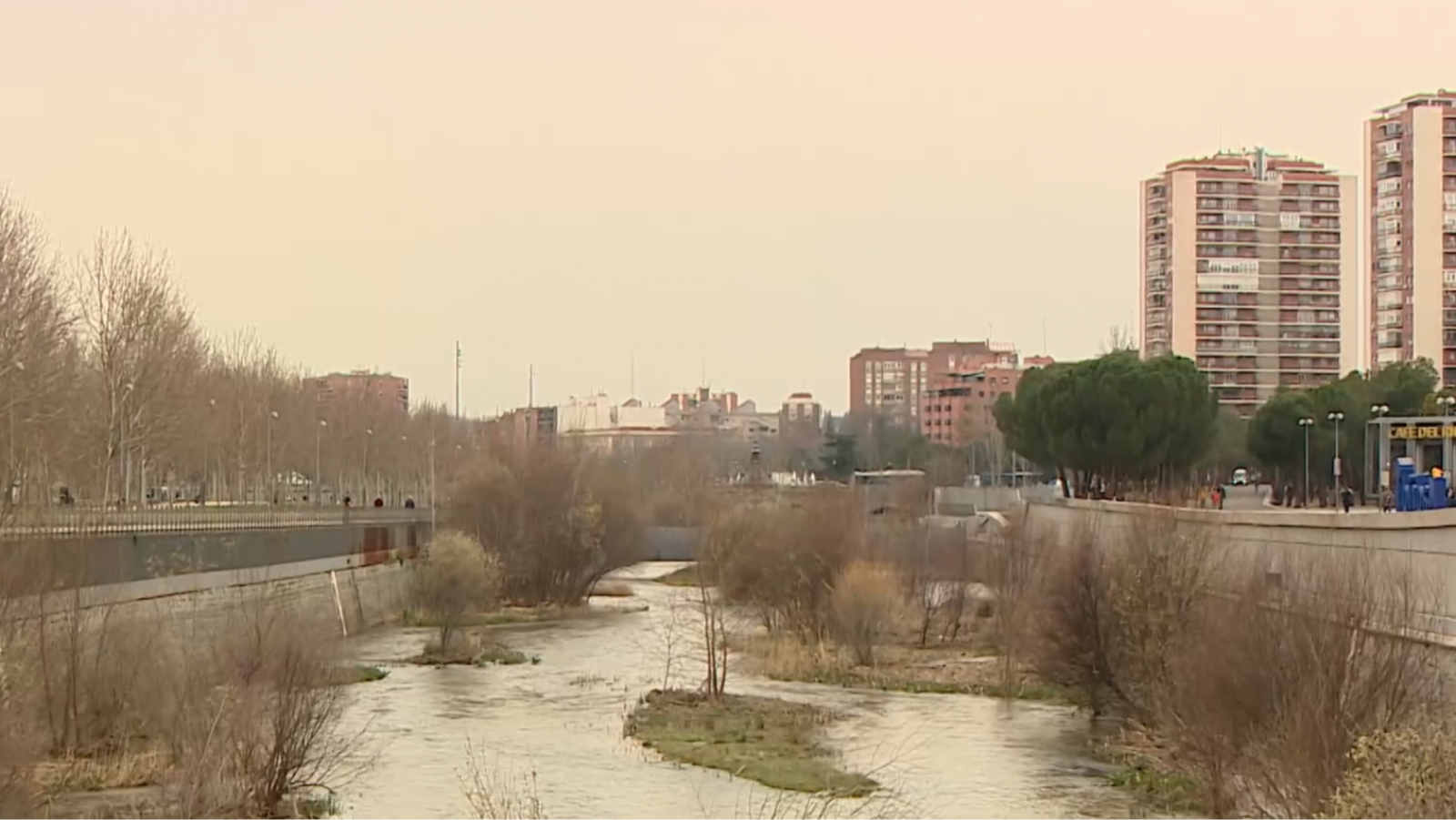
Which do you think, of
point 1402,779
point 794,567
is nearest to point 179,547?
point 794,567

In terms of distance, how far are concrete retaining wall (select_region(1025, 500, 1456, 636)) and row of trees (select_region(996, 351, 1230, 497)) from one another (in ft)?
74.3

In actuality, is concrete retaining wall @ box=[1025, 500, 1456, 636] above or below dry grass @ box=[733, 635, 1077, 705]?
above

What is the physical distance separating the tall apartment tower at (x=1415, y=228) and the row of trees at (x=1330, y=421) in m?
39.6

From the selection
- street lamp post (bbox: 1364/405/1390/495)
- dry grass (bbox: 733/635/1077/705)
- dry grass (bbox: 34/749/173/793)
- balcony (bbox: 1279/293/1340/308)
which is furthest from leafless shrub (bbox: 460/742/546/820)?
balcony (bbox: 1279/293/1340/308)

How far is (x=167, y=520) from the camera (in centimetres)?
4397

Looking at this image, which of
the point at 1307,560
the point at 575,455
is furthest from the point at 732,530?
the point at 575,455

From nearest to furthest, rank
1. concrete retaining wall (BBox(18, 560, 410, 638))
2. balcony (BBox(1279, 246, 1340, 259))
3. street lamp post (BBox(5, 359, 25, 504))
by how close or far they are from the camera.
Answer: concrete retaining wall (BBox(18, 560, 410, 638))
street lamp post (BBox(5, 359, 25, 504))
balcony (BBox(1279, 246, 1340, 259))

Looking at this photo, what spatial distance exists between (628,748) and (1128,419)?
35.1 meters

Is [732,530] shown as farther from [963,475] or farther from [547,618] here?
[963,475]

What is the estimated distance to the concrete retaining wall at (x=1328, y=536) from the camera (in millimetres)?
23750

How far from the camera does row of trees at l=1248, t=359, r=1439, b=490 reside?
6556 centimetres

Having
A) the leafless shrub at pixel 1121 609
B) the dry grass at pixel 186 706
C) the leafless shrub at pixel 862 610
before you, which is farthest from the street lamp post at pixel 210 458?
the dry grass at pixel 186 706

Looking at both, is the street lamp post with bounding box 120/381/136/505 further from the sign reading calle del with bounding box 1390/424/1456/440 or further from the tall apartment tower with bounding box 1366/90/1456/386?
the tall apartment tower with bounding box 1366/90/1456/386

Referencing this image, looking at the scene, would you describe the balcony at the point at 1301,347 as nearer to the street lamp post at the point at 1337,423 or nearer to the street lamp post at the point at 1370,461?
the street lamp post at the point at 1370,461
